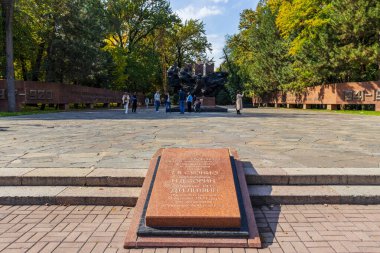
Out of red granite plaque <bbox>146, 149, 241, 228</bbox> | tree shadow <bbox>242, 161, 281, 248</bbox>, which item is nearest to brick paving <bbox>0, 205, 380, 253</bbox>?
tree shadow <bbox>242, 161, 281, 248</bbox>

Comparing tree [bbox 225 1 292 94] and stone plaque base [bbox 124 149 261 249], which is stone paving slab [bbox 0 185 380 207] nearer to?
stone plaque base [bbox 124 149 261 249]

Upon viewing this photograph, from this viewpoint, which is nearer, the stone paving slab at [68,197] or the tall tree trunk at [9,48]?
the stone paving slab at [68,197]

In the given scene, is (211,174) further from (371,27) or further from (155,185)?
(371,27)

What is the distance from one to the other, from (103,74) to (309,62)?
2476cm

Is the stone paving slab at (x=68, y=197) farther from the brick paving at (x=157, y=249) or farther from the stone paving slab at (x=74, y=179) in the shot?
the stone paving slab at (x=74, y=179)

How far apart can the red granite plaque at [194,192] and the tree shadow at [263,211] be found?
0.41m

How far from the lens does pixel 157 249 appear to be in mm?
3639

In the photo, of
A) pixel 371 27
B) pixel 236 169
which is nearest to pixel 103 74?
pixel 371 27

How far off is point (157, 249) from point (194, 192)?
936mm

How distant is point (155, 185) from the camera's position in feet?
14.9

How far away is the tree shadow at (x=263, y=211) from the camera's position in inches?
157

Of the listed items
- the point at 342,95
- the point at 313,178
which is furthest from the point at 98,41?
the point at 313,178

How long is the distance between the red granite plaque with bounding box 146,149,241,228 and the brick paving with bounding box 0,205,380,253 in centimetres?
36

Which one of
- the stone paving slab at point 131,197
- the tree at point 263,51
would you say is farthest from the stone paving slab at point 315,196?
the tree at point 263,51
